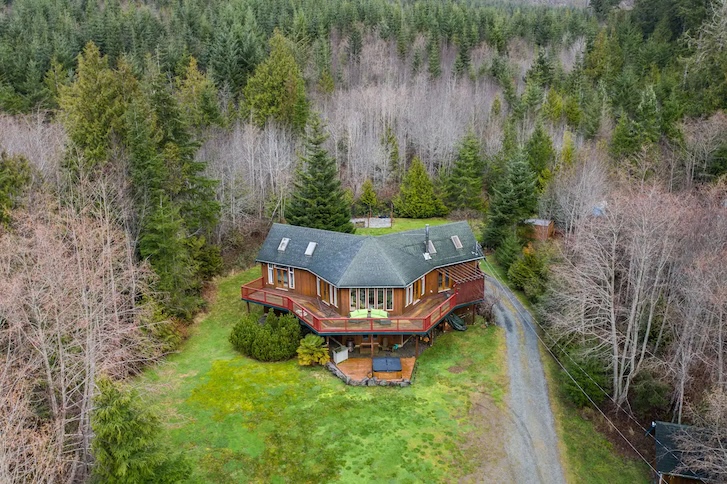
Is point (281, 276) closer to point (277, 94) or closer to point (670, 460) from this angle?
point (670, 460)

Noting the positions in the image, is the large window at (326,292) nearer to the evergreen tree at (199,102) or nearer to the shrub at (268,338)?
the shrub at (268,338)

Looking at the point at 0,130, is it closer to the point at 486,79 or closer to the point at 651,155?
the point at 651,155

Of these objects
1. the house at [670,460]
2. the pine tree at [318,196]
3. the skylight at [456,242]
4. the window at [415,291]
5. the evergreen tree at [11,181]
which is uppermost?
the evergreen tree at [11,181]

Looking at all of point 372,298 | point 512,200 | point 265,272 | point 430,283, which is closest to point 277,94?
point 265,272

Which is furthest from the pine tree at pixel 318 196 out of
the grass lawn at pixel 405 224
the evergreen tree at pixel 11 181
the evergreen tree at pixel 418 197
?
the evergreen tree at pixel 11 181

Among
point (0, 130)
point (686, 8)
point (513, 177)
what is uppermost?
point (686, 8)

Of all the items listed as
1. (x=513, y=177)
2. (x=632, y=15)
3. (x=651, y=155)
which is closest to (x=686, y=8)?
(x=632, y=15)
